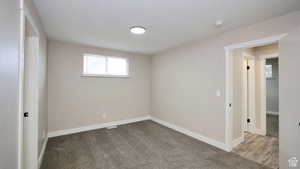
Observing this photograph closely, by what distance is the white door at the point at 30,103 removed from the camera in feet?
5.87

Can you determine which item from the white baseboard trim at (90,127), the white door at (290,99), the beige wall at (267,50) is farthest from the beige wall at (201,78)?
the beige wall at (267,50)

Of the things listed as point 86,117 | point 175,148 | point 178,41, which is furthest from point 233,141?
point 86,117

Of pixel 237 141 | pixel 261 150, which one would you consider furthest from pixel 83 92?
pixel 261 150

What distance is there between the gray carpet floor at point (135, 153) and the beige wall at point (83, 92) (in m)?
0.54

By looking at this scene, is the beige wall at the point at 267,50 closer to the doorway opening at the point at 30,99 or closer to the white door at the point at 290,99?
the white door at the point at 290,99

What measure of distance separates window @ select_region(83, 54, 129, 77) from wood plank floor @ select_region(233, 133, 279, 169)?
12.3 feet

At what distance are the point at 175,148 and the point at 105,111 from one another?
7.81ft

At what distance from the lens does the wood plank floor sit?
2291 millimetres

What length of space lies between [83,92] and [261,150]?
4505 millimetres

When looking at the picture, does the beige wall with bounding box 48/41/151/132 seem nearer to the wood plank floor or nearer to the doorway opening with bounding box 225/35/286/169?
the doorway opening with bounding box 225/35/286/169

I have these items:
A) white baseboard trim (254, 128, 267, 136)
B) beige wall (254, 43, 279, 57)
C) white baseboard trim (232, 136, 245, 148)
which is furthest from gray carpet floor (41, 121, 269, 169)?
beige wall (254, 43, 279, 57)

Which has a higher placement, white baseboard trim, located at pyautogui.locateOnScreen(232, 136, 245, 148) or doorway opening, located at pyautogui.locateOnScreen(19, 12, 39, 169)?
doorway opening, located at pyautogui.locateOnScreen(19, 12, 39, 169)

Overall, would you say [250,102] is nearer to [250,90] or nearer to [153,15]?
[250,90]

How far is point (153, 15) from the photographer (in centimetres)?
200
